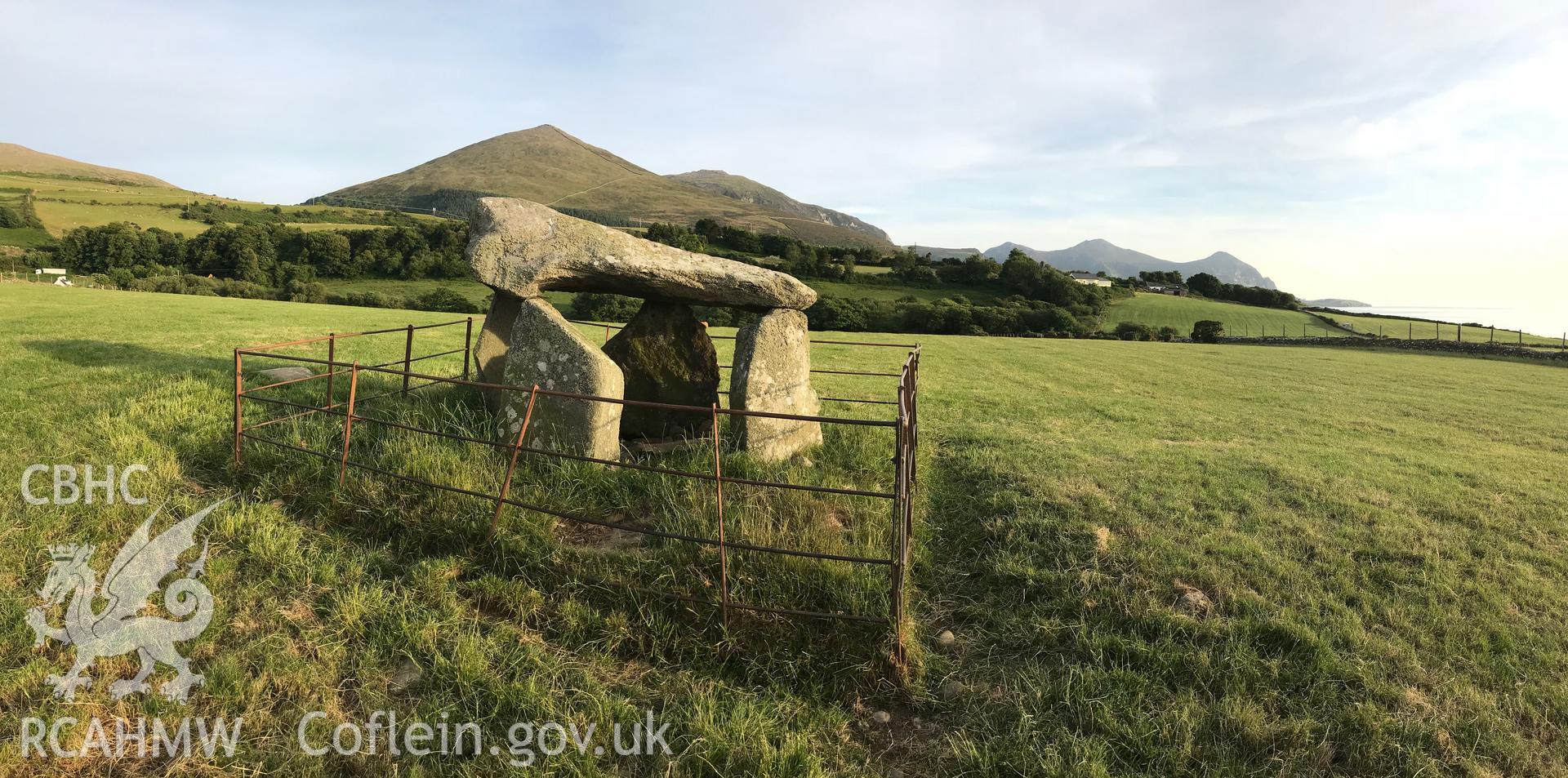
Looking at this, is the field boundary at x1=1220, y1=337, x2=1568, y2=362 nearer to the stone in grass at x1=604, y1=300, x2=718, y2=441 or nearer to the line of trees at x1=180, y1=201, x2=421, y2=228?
the stone in grass at x1=604, y1=300, x2=718, y2=441

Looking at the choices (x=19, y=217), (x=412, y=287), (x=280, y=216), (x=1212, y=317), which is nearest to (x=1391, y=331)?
(x=1212, y=317)

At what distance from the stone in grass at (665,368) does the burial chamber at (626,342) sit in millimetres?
13

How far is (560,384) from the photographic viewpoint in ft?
25.3

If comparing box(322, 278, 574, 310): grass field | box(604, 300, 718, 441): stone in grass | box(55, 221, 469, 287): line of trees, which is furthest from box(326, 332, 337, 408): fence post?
box(55, 221, 469, 287): line of trees

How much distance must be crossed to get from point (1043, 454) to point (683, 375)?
5244 mm

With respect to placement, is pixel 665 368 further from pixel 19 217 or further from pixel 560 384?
pixel 19 217

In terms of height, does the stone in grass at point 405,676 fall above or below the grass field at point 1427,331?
below

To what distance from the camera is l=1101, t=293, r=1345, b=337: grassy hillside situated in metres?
63.8

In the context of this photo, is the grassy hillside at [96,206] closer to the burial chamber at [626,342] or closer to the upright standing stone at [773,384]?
the burial chamber at [626,342]

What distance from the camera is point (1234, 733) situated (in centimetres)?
423

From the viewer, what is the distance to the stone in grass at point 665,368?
9.16 metres

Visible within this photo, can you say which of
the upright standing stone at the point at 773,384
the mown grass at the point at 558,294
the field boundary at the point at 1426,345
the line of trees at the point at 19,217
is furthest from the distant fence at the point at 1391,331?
the line of trees at the point at 19,217

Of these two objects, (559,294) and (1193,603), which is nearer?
(1193,603)

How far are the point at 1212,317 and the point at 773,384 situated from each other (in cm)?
7640
